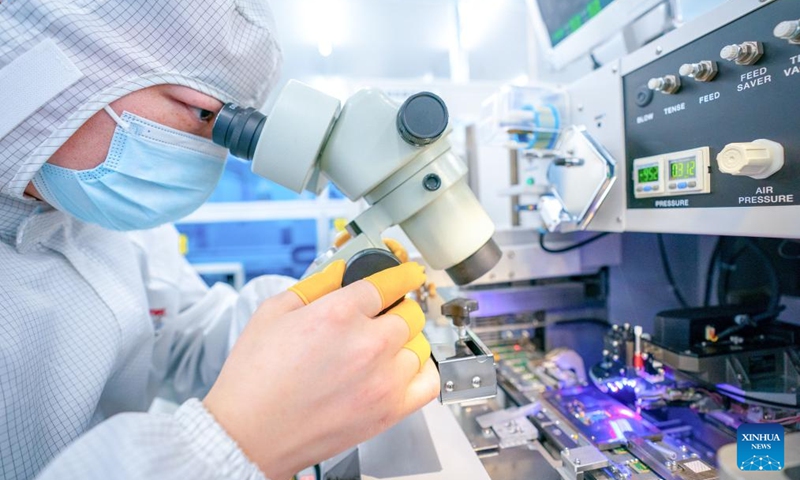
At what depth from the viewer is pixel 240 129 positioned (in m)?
0.65

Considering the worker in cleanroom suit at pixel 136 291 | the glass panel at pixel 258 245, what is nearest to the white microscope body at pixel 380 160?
the worker in cleanroom suit at pixel 136 291

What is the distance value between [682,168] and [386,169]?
20.2 inches

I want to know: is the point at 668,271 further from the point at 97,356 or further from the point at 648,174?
the point at 97,356

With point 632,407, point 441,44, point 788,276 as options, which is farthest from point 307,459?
point 441,44

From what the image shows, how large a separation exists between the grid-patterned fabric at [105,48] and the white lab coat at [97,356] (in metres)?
0.19

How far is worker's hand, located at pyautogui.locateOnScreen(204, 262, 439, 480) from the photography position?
1.51ft

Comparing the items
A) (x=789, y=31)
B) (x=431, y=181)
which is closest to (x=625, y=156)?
(x=789, y=31)

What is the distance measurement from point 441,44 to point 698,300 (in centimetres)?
324

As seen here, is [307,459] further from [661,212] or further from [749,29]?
[749,29]

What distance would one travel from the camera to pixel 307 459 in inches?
19.4

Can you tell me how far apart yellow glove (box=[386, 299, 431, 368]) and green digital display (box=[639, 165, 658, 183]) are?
20.3 inches

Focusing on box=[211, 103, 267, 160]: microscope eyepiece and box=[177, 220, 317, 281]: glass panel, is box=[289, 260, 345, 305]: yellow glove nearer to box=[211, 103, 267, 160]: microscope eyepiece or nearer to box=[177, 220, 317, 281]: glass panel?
box=[211, 103, 267, 160]: microscope eyepiece

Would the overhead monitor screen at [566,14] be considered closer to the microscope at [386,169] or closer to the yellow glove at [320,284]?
Result: the microscope at [386,169]

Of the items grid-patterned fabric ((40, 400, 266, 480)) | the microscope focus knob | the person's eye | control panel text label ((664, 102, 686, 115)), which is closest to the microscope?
the microscope focus knob
